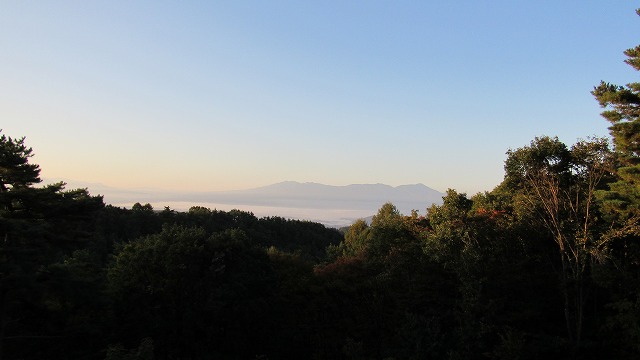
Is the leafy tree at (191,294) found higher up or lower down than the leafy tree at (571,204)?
lower down

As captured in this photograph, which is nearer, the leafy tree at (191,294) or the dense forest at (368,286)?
the dense forest at (368,286)

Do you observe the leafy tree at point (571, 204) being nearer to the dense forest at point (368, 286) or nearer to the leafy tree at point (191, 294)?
the dense forest at point (368, 286)

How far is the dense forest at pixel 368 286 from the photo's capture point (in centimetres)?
1325

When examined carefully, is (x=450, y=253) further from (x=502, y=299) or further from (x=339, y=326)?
(x=339, y=326)

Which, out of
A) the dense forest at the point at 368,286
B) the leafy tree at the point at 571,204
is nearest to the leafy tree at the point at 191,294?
the dense forest at the point at 368,286

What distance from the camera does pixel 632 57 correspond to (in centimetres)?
1577

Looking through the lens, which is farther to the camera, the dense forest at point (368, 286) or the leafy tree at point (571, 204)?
the leafy tree at point (571, 204)

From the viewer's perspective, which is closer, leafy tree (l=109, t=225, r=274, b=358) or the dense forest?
the dense forest

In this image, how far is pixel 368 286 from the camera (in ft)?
54.0

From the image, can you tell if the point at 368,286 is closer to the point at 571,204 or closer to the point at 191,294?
the point at 191,294

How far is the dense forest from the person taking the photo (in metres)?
13.2

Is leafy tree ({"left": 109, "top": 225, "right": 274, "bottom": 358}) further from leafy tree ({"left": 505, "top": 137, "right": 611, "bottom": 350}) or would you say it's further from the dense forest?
leafy tree ({"left": 505, "top": 137, "right": 611, "bottom": 350})

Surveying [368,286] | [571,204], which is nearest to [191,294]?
[368,286]

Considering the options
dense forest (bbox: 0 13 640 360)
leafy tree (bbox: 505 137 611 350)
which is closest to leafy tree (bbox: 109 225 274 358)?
dense forest (bbox: 0 13 640 360)
